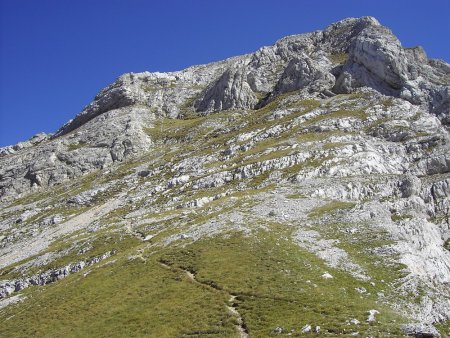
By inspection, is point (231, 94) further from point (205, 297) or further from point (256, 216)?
point (205, 297)

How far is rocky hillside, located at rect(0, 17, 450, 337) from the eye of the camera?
133 ft

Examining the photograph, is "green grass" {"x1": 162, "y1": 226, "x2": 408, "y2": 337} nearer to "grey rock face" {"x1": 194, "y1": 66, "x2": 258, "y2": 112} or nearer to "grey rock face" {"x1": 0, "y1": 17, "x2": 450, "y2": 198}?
"grey rock face" {"x1": 0, "y1": 17, "x2": 450, "y2": 198}

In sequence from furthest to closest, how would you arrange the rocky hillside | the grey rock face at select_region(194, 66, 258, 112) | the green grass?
the grey rock face at select_region(194, 66, 258, 112) → the rocky hillside → the green grass

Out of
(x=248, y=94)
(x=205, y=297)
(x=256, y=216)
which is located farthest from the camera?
(x=248, y=94)

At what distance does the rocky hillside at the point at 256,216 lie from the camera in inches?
1598

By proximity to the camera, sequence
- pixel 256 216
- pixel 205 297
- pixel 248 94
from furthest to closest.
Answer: pixel 248 94 → pixel 256 216 → pixel 205 297

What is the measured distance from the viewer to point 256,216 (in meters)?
68.6

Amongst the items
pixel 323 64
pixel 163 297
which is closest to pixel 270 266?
pixel 163 297

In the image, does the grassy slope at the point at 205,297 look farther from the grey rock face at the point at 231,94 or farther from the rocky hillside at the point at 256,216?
the grey rock face at the point at 231,94

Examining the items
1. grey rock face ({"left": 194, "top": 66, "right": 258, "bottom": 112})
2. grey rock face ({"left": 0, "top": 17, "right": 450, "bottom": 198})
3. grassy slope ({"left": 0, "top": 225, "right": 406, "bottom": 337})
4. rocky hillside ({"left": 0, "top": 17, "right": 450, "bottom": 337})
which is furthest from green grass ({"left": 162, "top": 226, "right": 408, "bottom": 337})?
grey rock face ({"left": 194, "top": 66, "right": 258, "bottom": 112})

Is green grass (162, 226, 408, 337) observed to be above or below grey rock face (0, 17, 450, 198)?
below

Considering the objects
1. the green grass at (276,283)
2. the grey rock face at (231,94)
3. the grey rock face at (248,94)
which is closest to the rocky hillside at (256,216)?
the green grass at (276,283)

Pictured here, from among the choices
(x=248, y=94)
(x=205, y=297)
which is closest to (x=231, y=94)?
(x=248, y=94)

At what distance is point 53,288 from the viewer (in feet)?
195
